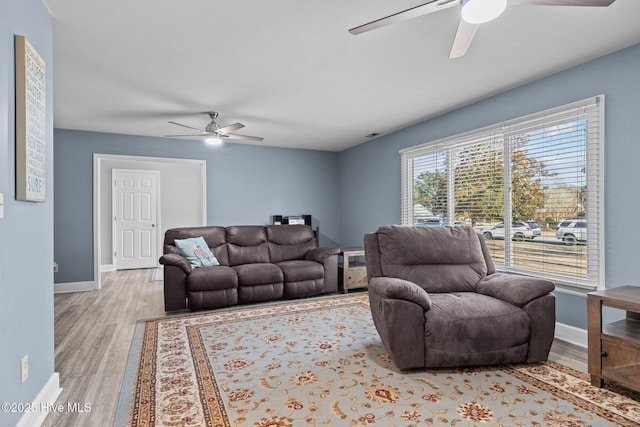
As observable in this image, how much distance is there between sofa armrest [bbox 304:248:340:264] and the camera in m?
4.79

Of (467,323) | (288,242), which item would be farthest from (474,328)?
(288,242)

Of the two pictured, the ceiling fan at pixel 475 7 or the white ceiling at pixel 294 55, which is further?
the white ceiling at pixel 294 55

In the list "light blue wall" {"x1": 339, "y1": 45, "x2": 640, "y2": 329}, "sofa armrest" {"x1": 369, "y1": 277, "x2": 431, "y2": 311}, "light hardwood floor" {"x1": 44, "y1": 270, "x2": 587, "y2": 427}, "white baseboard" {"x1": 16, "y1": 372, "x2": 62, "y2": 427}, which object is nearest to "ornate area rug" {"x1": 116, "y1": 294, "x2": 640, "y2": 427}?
"light hardwood floor" {"x1": 44, "y1": 270, "x2": 587, "y2": 427}

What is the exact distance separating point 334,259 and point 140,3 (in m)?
3.66

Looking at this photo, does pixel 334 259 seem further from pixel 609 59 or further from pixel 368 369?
pixel 609 59

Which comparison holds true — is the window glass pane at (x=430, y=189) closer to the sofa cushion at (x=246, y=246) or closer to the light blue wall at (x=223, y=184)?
the sofa cushion at (x=246, y=246)

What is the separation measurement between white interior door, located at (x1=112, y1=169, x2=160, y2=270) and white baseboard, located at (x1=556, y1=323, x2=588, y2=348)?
713cm

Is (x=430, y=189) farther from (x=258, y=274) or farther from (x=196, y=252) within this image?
(x=196, y=252)

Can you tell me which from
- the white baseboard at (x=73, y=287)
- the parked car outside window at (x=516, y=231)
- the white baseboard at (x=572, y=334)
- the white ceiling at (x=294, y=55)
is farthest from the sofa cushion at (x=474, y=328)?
the white baseboard at (x=73, y=287)

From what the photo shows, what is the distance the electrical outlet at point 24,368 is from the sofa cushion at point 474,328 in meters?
2.28

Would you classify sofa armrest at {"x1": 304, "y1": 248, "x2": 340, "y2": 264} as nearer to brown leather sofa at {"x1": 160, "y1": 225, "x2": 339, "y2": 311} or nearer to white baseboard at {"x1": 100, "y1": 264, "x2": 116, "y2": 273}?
brown leather sofa at {"x1": 160, "y1": 225, "x2": 339, "y2": 311}

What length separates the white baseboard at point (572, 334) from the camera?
9.47 ft

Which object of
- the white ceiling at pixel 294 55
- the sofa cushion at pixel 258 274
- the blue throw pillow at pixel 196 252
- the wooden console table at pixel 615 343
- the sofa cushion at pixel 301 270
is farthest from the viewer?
the sofa cushion at pixel 301 270

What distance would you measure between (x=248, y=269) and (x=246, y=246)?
69 cm
